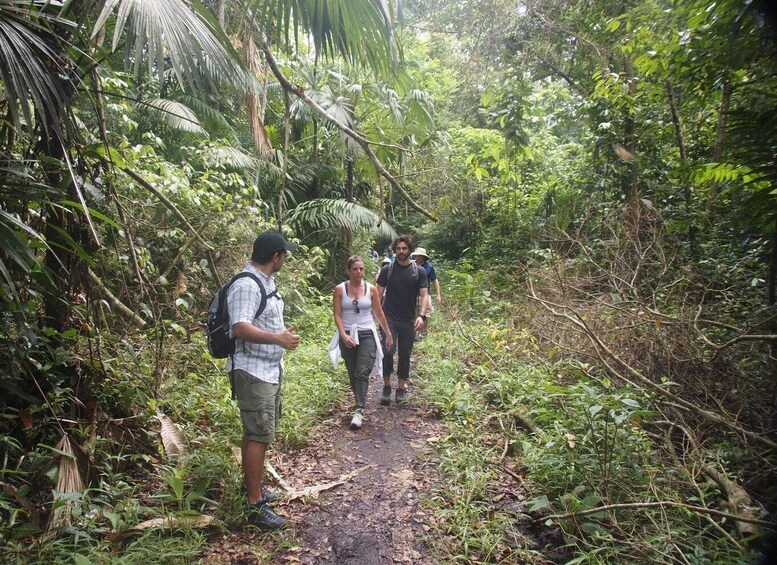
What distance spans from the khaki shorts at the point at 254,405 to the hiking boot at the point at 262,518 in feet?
1.51

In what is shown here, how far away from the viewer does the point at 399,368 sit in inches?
217

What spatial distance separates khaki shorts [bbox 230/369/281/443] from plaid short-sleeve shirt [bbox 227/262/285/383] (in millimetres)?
47

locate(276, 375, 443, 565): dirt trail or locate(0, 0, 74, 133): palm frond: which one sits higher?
locate(0, 0, 74, 133): palm frond

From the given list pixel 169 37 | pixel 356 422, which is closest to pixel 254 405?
pixel 356 422

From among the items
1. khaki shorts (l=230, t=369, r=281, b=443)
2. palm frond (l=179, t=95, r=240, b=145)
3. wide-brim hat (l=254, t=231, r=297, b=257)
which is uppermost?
palm frond (l=179, t=95, r=240, b=145)

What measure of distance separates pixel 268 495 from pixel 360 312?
6.70 feet

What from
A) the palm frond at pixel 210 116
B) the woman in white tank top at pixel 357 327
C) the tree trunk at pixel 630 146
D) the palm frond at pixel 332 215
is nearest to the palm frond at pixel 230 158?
the palm frond at pixel 210 116

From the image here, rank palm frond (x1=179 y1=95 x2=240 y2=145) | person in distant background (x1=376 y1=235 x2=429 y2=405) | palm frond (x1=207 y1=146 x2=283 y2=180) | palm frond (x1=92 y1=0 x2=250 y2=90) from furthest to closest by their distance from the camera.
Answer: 1. palm frond (x1=179 y1=95 x2=240 y2=145)
2. palm frond (x1=207 y1=146 x2=283 y2=180)
3. person in distant background (x1=376 y1=235 x2=429 y2=405)
4. palm frond (x1=92 y1=0 x2=250 y2=90)

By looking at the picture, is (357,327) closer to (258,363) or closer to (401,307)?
(401,307)

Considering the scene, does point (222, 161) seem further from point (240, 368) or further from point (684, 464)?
point (684, 464)

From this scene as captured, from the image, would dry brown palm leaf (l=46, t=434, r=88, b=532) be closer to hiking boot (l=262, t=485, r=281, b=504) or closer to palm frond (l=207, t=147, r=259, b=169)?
hiking boot (l=262, t=485, r=281, b=504)

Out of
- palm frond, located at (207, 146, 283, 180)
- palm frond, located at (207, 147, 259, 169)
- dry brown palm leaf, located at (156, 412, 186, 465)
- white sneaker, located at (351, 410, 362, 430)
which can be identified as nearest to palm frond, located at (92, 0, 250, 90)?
dry brown palm leaf, located at (156, 412, 186, 465)

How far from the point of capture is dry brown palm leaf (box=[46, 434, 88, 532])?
94.6 inches

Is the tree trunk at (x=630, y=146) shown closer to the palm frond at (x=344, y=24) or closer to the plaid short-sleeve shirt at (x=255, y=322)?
the palm frond at (x=344, y=24)
